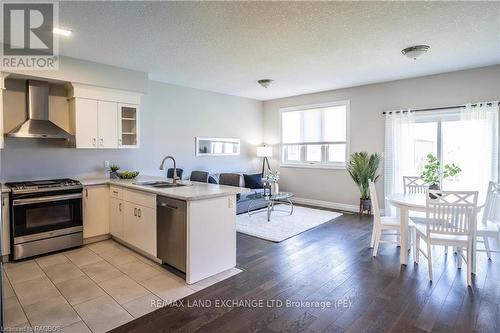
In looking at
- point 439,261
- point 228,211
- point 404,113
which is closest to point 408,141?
point 404,113

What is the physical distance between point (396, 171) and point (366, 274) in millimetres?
3049

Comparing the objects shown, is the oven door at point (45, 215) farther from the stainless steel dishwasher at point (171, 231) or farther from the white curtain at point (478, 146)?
the white curtain at point (478, 146)

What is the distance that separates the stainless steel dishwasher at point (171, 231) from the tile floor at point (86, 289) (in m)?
0.18

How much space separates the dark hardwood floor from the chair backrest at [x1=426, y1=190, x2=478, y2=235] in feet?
1.71

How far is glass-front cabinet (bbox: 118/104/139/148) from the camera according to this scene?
465 cm

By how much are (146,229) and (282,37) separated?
2.79m

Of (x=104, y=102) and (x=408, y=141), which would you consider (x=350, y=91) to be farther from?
(x=104, y=102)

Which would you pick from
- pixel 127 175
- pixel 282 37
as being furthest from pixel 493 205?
pixel 127 175

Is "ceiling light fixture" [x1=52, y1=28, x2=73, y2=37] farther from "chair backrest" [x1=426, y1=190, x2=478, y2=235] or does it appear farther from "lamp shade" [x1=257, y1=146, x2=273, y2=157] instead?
"lamp shade" [x1=257, y1=146, x2=273, y2=157]

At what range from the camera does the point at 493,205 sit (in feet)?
11.2

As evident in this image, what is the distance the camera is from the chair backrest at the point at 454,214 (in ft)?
9.31

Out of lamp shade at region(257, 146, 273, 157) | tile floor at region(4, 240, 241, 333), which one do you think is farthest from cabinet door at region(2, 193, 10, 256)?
lamp shade at region(257, 146, 273, 157)

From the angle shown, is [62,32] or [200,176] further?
[200,176]

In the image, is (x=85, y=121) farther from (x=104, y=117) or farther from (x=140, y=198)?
(x=140, y=198)
